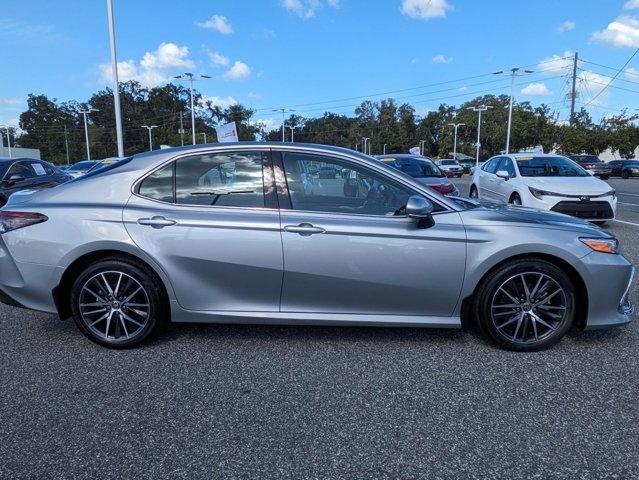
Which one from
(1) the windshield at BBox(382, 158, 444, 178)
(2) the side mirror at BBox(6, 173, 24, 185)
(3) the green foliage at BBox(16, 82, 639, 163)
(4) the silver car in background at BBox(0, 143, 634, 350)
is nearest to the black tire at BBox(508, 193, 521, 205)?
(1) the windshield at BBox(382, 158, 444, 178)

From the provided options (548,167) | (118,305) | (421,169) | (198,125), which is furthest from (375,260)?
(198,125)

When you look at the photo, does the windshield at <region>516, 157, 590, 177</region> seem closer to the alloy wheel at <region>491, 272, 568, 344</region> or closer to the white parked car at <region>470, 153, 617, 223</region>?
the white parked car at <region>470, 153, 617, 223</region>

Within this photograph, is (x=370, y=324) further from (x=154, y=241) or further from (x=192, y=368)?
(x=154, y=241)

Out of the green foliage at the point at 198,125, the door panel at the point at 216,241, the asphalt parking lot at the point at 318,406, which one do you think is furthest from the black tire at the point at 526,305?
the green foliage at the point at 198,125

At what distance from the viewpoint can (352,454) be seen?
2.46 metres

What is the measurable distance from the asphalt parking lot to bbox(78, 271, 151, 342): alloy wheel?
7.2 inches

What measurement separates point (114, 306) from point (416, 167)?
837cm

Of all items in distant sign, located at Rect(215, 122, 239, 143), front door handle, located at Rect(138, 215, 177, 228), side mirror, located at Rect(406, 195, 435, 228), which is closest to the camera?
side mirror, located at Rect(406, 195, 435, 228)

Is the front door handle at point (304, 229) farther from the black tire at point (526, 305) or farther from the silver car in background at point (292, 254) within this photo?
the black tire at point (526, 305)

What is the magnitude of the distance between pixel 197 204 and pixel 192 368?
120 cm

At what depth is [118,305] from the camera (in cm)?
373

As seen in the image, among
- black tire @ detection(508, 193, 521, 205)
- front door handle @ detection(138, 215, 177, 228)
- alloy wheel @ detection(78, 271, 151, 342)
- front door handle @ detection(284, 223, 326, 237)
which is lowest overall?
alloy wheel @ detection(78, 271, 151, 342)

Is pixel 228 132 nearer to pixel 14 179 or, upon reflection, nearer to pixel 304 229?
pixel 14 179

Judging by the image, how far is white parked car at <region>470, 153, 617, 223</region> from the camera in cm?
909
